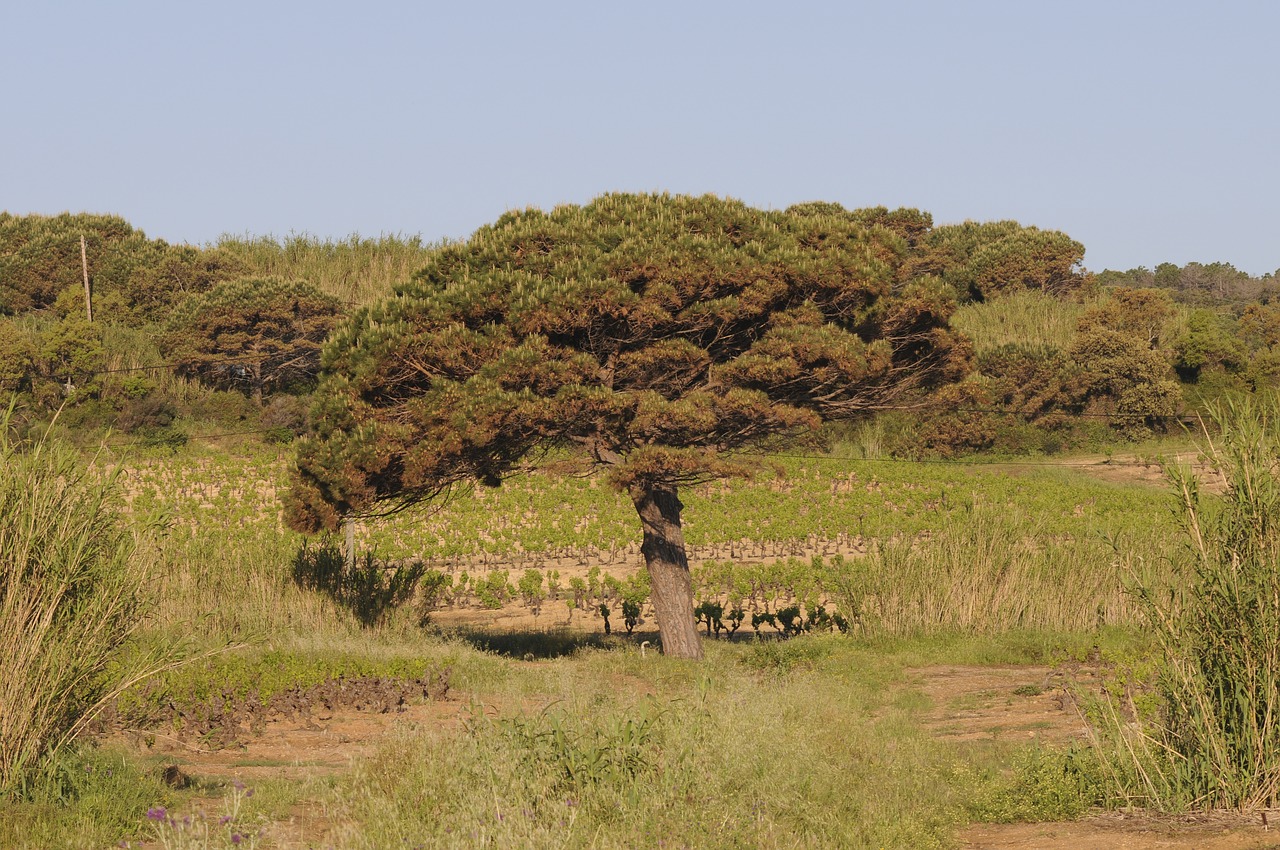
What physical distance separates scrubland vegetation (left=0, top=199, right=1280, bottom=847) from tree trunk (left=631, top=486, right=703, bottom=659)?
71cm

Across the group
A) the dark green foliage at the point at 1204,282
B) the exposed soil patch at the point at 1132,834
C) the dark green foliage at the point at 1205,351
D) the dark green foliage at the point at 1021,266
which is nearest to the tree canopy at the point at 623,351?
the exposed soil patch at the point at 1132,834

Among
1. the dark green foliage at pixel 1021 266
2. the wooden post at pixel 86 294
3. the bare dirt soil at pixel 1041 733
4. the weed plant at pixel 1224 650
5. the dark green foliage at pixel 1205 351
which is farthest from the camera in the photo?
the dark green foliage at pixel 1021 266

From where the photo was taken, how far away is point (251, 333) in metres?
51.2

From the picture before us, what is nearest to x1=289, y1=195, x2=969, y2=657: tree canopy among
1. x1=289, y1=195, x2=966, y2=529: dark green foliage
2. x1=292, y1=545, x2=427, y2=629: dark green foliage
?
x1=289, y1=195, x2=966, y2=529: dark green foliage

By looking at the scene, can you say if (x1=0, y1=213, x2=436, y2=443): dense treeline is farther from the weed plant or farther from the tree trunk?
the weed plant

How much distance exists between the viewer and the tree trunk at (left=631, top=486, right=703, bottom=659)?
1788cm

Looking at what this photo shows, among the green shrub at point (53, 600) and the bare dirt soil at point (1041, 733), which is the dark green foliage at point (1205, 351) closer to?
the bare dirt soil at point (1041, 733)

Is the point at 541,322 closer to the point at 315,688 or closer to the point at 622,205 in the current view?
the point at 622,205

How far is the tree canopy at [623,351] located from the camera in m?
15.6

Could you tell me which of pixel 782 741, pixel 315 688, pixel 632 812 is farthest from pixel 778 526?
pixel 632 812

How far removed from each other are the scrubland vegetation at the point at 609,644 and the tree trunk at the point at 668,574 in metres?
0.71

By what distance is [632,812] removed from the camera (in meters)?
7.21

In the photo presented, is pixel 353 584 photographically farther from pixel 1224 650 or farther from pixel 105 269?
pixel 105 269

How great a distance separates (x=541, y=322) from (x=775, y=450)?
37553mm
